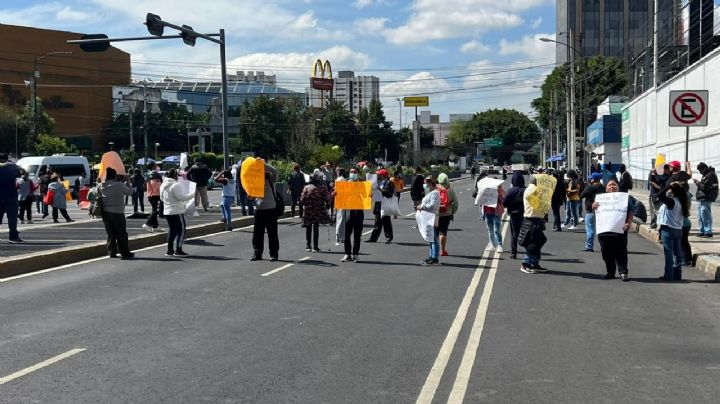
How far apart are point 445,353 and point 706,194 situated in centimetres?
1261

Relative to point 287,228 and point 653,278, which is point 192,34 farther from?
point 653,278

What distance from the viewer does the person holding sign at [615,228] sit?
12380 mm

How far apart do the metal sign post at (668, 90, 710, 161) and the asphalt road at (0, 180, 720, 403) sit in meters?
4.26

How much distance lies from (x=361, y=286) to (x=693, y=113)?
30.9 ft

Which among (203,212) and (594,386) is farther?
(203,212)

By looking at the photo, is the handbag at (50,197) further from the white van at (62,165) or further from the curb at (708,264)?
the curb at (708,264)

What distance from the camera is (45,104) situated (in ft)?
302

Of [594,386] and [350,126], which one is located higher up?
[350,126]

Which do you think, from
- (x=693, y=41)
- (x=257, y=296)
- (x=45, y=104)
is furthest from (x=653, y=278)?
(x=45, y=104)

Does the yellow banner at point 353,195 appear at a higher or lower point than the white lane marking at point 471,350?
higher

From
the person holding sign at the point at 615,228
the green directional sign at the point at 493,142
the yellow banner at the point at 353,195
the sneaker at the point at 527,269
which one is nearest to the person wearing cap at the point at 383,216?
the yellow banner at the point at 353,195

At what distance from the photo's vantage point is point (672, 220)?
12453 mm

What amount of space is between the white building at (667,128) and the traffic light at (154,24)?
14.3 metres

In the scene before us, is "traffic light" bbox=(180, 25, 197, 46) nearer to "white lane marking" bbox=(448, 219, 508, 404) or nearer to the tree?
"white lane marking" bbox=(448, 219, 508, 404)
